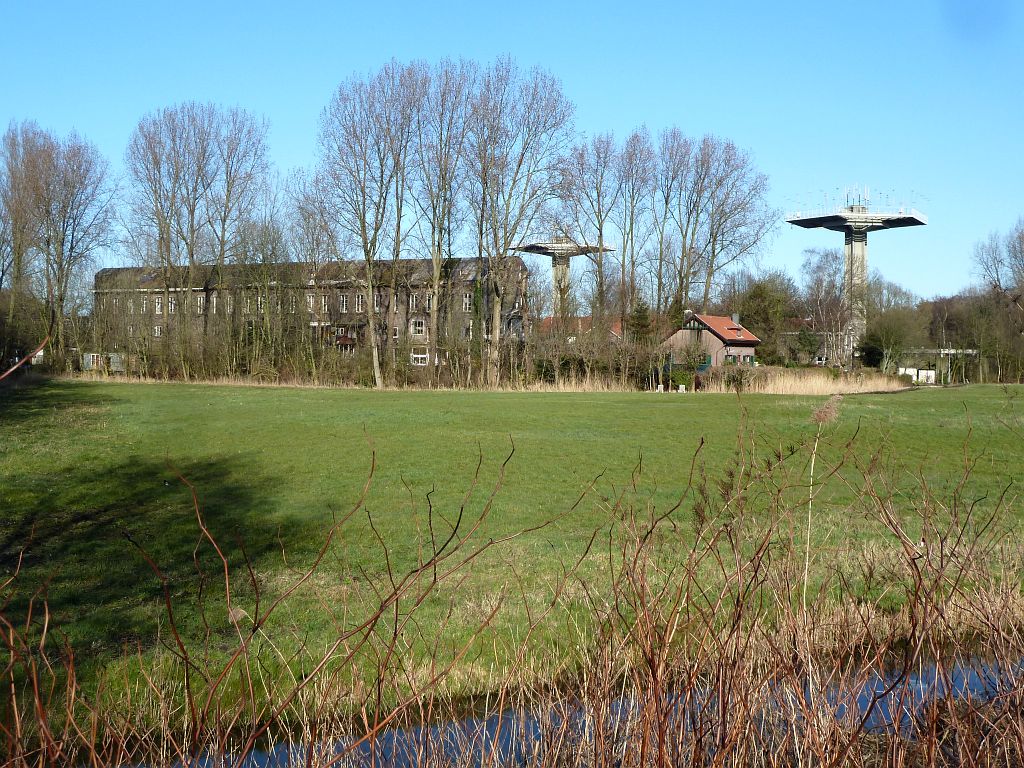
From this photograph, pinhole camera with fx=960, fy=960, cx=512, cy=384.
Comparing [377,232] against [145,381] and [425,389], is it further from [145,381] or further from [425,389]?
[145,381]

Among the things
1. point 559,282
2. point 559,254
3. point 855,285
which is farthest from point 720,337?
point 855,285

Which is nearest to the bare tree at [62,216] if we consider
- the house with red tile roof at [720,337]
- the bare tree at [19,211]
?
the bare tree at [19,211]

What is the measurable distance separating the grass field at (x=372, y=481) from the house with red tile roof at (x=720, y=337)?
677 inches

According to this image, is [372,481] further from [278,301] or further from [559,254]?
[559,254]

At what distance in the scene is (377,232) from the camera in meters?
36.9

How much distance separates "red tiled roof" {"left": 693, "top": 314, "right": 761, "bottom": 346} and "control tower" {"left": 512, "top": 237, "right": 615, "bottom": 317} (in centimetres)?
559

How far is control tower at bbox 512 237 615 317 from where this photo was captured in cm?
3859

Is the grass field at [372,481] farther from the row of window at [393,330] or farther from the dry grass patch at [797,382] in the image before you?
the row of window at [393,330]

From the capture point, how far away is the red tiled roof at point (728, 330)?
4331 centimetres

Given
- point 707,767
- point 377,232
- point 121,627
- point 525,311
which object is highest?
point 377,232

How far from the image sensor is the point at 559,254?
4188 cm

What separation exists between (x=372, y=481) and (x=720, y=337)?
33695 millimetres

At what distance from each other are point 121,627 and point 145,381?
33114mm

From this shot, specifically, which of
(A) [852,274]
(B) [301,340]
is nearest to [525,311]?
(B) [301,340]
